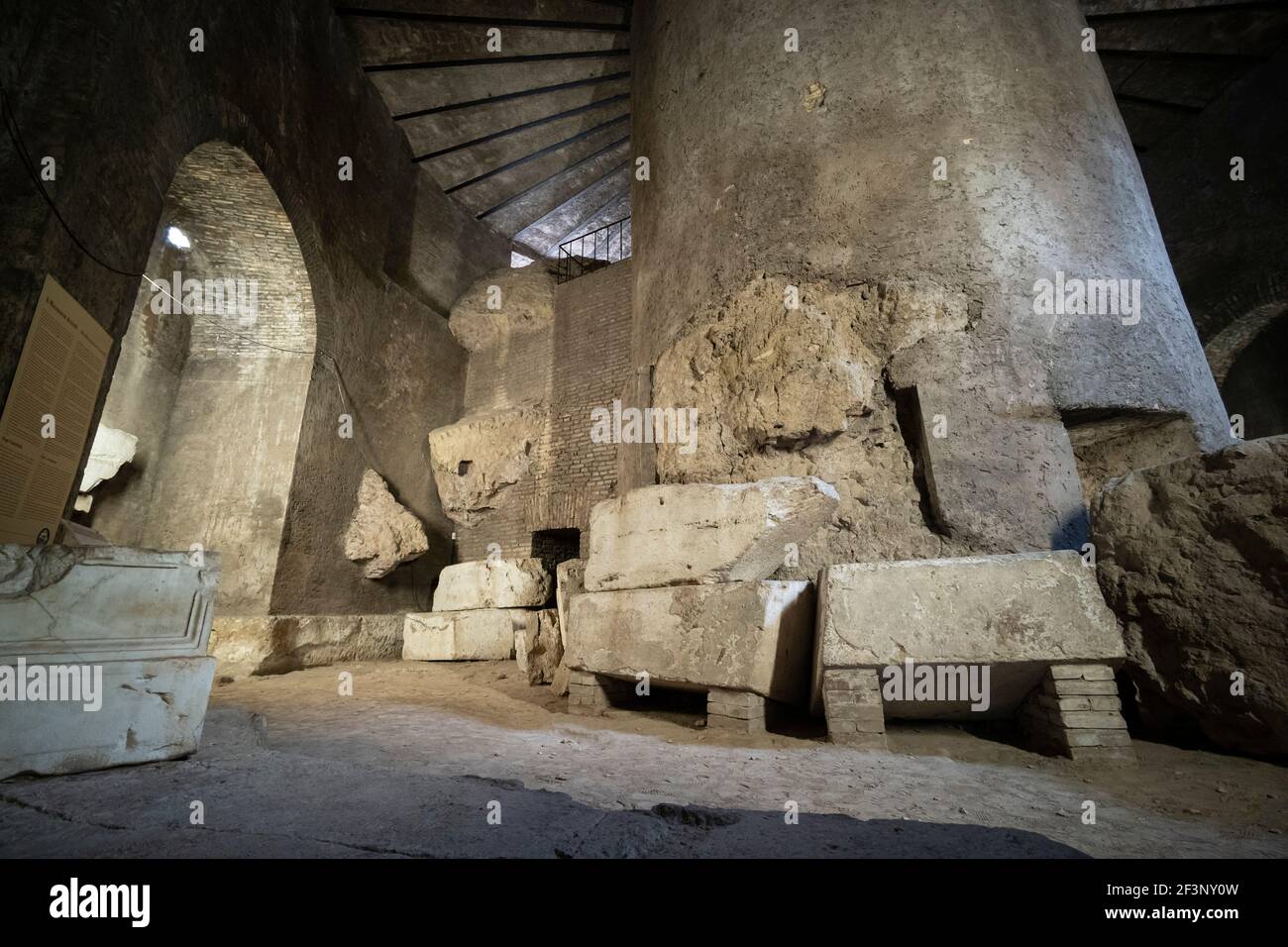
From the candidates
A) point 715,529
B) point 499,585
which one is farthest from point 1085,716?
point 499,585

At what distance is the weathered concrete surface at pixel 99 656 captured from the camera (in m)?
1.87

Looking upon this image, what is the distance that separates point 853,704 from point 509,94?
9789mm

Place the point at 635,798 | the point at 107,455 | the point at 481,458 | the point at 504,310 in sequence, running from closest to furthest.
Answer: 1. the point at 635,798
2. the point at 107,455
3. the point at 481,458
4. the point at 504,310

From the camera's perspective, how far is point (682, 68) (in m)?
5.92

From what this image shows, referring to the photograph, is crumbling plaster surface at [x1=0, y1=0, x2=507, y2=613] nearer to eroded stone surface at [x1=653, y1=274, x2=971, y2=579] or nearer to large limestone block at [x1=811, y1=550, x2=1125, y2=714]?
eroded stone surface at [x1=653, y1=274, x2=971, y2=579]

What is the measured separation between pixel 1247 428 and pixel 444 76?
13.9 meters

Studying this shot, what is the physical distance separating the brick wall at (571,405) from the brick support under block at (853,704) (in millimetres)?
4860

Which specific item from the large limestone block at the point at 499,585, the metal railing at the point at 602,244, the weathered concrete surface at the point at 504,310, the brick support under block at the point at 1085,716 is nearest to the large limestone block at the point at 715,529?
the brick support under block at the point at 1085,716

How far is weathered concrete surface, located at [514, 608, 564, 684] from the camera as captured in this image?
16.5ft

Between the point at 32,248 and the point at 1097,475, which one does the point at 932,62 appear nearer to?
the point at 1097,475

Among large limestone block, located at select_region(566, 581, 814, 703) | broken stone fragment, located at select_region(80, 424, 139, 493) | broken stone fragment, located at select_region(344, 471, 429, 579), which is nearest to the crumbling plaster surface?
broken stone fragment, located at select_region(344, 471, 429, 579)

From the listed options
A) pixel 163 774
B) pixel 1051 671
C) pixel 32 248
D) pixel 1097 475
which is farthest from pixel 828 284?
pixel 32 248

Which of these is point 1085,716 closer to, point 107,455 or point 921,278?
point 921,278

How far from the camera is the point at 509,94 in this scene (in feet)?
29.2
